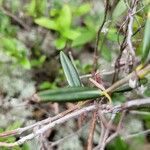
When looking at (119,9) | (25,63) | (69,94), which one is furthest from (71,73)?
(25,63)

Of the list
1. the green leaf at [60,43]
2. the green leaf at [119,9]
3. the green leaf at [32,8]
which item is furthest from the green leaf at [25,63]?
the green leaf at [119,9]

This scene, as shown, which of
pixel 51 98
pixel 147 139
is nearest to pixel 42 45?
pixel 147 139

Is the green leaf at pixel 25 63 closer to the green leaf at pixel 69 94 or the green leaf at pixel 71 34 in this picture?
the green leaf at pixel 71 34

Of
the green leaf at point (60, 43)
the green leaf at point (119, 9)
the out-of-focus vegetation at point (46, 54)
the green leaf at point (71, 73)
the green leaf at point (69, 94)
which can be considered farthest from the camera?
the green leaf at point (60, 43)

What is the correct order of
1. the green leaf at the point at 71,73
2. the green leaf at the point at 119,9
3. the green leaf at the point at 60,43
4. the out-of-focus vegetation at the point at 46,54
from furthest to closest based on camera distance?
the green leaf at the point at 60,43
the out-of-focus vegetation at the point at 46,54
the green leaf at the point at 119,9
the green leaf at the point at 71,73

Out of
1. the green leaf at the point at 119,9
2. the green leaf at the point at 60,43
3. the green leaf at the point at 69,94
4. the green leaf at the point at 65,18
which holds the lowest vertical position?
the green leaf at the point at 69,94

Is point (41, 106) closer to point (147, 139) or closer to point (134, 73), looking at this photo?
point (147, 139)

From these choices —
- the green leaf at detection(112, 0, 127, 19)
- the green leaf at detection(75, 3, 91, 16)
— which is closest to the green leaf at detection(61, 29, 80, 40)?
the green leaf at detection(75, 3, 91, 16)
